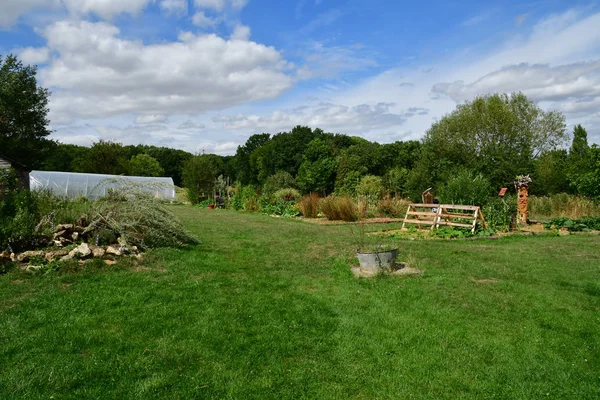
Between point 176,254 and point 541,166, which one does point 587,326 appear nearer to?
point 176,254

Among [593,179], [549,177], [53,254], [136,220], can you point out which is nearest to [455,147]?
[549,177]

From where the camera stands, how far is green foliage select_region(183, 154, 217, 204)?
2894 cm

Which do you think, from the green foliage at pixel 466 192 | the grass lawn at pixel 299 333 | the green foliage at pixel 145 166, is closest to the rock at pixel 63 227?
the grass lawn at pixel 299 333

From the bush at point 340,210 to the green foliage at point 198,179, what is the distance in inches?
578

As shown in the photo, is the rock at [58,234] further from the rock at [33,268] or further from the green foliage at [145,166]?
the green foliage at [145,166]

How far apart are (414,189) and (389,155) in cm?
1339

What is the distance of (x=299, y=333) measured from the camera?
173 inches

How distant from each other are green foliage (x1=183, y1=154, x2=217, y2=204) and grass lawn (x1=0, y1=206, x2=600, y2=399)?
22222 millimetres

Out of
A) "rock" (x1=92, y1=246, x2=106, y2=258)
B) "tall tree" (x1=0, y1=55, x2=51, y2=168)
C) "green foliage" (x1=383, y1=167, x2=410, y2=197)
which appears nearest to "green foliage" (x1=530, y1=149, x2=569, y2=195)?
"green foliage" (x1=383, y1=167, x2=410, y2=197)

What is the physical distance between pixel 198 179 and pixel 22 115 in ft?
42.3

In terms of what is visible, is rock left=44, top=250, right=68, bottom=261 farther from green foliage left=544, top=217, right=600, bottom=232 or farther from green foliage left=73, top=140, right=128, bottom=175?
green foliage left=73, top=140, right=128, bottom=175

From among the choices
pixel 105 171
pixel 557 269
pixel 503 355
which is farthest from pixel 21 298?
pixel 105 171

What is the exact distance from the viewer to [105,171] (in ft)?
124

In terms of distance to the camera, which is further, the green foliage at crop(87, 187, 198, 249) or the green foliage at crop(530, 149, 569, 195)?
the green foliage at crop(530, 149, 569, 195)
